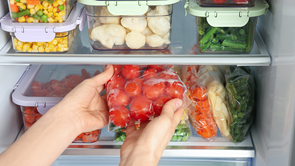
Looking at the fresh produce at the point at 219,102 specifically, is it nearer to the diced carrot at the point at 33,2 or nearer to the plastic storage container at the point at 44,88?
the plastic storage container at the point at 44,88

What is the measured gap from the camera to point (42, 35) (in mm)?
1063

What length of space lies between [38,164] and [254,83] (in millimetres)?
972

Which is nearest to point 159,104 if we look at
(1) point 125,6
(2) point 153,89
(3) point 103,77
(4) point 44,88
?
(2) point 153,89

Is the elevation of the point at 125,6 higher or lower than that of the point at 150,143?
higher

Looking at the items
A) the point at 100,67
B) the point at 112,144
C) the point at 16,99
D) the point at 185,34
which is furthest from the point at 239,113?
the point at 16,99

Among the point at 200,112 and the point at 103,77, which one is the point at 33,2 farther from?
the point at 200,112

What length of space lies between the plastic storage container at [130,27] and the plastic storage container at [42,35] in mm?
92

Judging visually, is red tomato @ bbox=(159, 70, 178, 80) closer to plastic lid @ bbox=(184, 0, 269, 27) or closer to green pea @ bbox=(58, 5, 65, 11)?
plastic lid @ bbox=(184, 0, 269, 27)

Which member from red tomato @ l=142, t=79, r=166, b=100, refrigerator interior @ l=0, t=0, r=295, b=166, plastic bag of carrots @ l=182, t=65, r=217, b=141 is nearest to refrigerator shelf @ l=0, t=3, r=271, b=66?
refrigerator interior @ l=0, t=0, r=295, b=166

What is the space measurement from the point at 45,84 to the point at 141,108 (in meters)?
0.56

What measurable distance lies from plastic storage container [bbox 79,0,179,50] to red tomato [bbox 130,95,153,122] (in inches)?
7.9

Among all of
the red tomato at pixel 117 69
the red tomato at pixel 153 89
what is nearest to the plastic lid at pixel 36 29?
the red tomato at pixel 117 69

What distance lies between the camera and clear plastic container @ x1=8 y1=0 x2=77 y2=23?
1067 mm

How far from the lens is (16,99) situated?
4.14 feet
